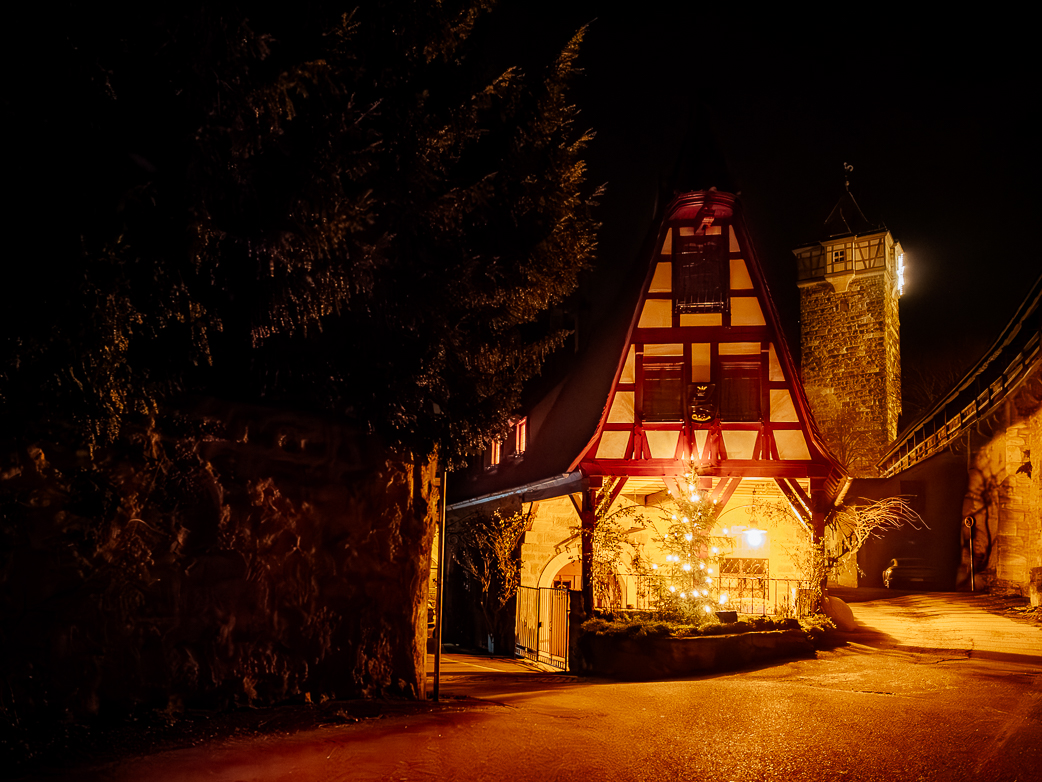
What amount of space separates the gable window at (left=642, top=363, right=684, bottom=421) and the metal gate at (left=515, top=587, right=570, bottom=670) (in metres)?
3.58

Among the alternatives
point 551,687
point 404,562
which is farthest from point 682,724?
point 551,687

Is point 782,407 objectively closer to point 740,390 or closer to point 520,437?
point 740,390

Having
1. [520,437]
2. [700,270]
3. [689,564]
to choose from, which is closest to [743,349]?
[700,270]

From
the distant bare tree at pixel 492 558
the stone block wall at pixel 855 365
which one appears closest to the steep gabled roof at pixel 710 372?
the distant bare tree at pixel 492 558

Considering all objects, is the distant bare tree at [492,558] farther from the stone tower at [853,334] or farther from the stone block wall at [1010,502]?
the stone tower at [853,334]

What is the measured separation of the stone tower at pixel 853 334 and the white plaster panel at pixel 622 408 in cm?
1998

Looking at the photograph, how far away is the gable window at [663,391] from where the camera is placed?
14836 mm

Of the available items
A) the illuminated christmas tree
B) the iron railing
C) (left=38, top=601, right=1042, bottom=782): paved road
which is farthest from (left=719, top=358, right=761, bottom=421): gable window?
(left=38, top=601, right=1042, bottom=782): paved road

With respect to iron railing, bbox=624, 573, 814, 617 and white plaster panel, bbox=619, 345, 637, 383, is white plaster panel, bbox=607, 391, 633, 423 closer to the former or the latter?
white plaster panel, bbox=619, 345, 637, 383

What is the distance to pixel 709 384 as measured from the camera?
1458cm

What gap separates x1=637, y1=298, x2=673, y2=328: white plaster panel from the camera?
15.1m

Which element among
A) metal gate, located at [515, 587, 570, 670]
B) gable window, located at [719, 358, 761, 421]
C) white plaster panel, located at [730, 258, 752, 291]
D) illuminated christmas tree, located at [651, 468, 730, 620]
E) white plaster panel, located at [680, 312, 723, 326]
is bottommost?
metal gate, located at [515, 587, 570, 670]

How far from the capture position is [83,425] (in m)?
5.02

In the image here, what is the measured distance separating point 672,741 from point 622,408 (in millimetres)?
9388
